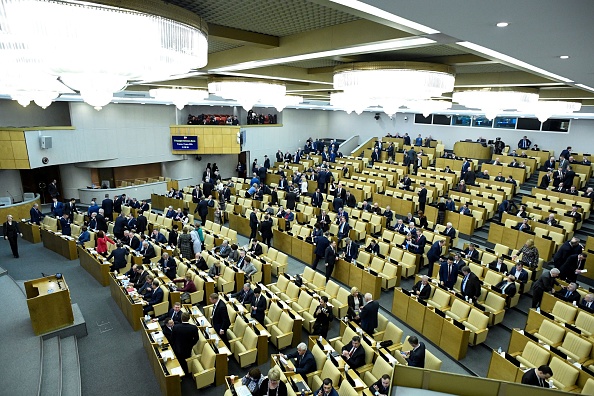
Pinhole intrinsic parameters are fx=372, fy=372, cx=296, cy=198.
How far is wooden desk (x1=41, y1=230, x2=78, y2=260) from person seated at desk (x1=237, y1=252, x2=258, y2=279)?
618 centimetres

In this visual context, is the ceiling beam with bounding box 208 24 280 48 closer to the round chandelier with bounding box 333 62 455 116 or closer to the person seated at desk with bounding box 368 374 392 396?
the round chandelier with bounding box 333 62 455 116

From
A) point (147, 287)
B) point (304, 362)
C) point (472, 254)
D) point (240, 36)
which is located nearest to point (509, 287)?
point (472, 254)

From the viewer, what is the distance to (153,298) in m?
8.70

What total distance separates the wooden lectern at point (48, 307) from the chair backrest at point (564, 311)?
10.4 metres

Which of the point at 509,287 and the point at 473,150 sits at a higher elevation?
the point at 473,150

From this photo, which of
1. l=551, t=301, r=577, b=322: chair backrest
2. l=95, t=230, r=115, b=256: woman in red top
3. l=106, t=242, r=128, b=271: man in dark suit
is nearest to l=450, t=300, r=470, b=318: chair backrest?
l=551, t=301, r=577, b=322: chair backrest

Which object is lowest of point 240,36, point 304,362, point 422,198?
point 304,362

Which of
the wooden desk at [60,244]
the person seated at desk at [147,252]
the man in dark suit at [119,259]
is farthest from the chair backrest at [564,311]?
the wooden desk at [60,244]

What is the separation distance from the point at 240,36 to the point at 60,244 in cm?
1196

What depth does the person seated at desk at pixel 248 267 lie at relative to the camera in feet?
32.1

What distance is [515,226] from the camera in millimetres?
12156

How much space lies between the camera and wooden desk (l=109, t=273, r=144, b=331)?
828 cm

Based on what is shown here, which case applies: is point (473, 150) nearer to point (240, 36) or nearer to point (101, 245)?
point (101, 245)

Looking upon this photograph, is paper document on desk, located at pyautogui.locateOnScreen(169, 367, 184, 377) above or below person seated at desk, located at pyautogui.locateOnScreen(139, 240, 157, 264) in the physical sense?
below
